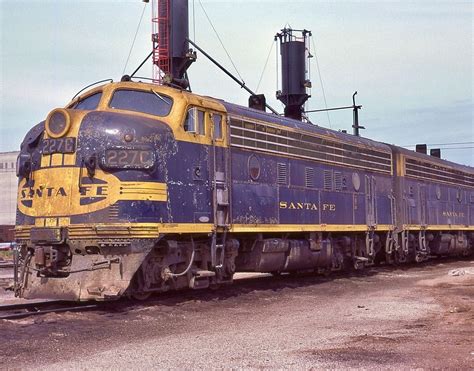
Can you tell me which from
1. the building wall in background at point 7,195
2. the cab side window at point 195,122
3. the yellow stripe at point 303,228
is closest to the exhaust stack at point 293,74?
the yellow stripe at point 303,228

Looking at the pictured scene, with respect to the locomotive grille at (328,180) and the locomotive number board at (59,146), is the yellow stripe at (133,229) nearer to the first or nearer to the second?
the locomotive number board at (59,146)

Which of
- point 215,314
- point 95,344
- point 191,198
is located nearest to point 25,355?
point 95,344

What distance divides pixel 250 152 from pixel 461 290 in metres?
5.69

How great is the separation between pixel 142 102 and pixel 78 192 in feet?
7.08

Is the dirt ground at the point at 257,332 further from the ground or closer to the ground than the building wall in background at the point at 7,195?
closer to the ground

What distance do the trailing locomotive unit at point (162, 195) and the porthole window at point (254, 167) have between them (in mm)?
38

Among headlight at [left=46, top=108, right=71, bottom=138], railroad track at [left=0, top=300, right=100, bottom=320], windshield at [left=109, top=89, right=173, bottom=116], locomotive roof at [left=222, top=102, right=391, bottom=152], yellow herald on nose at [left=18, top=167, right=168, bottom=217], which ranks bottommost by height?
railroad track at [left=0, top=300, right=100, bottom=320]

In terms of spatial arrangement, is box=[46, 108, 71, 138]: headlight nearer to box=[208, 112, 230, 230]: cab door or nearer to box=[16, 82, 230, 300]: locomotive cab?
box=[16, 82, 230, 300]: locomotive cab

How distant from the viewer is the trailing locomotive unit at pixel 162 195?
33.9 feet

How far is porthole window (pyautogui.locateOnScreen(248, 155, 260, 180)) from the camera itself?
43.5 ft

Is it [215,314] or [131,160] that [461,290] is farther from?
[131,160]

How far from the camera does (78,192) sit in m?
10.5

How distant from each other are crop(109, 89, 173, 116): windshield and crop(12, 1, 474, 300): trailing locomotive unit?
0.02 metres

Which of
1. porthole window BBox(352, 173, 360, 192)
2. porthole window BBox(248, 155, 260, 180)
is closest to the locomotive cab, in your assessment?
porthole window BBox(248, 155, 260, 180)
